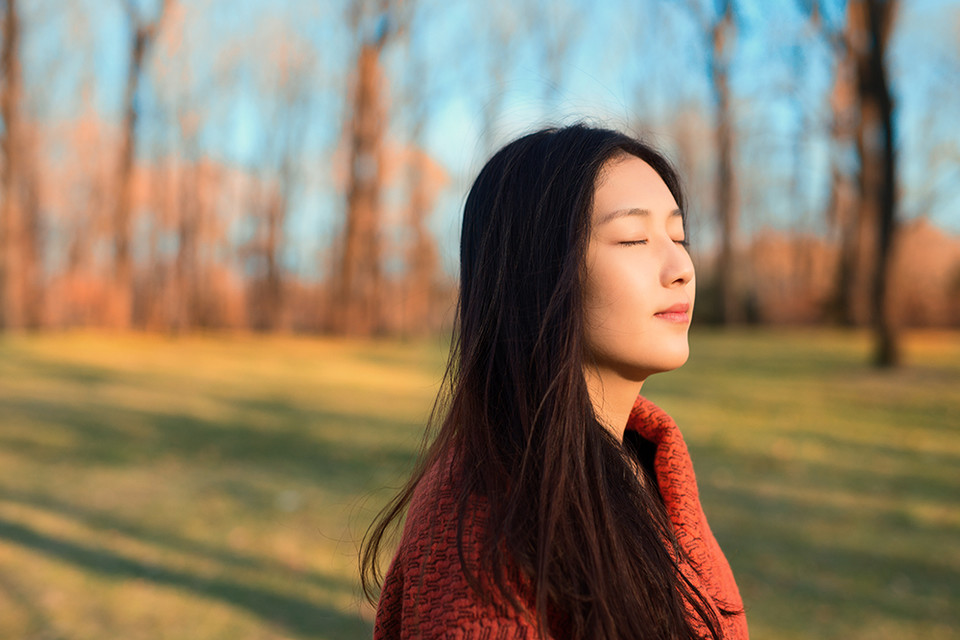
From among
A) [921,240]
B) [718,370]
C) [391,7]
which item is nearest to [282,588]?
[718,370]

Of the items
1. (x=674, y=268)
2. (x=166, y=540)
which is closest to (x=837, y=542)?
(x=166, y=540)

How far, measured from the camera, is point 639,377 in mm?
1314

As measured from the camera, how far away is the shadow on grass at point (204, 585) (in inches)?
151

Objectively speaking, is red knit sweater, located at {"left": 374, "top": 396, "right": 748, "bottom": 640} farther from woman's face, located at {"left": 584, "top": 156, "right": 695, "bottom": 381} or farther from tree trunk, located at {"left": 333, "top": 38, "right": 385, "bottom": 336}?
tree trunk, located at {"left": 333, "top": 38, "right": 385, "bottom": 336}

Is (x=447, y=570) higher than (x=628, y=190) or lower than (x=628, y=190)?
lower

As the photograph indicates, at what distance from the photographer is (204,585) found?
424cm

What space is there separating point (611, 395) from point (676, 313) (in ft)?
0.57

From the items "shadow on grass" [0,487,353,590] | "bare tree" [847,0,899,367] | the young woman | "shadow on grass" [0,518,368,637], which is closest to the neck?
the young woman

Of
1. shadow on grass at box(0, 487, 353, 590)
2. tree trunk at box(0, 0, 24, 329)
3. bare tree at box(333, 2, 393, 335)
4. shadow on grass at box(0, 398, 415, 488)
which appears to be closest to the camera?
shadow on grass at box(0, 487, 353, 590)

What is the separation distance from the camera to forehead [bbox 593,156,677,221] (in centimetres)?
126

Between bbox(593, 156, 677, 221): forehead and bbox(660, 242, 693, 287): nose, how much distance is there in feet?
0.25

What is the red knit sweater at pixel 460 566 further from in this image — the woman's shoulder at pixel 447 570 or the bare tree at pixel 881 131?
the bare tree at pixel 881 131

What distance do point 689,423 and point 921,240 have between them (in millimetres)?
15165

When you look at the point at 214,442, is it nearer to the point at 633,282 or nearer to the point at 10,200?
the point at 633,282
